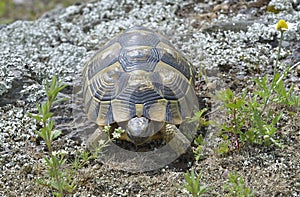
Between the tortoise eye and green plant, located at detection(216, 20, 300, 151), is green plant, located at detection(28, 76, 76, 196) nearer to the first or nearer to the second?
the tortoise eye

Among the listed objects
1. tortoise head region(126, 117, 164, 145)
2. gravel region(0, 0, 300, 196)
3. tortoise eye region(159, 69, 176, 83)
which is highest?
tortoise eye region(159, 69, 176, 83)

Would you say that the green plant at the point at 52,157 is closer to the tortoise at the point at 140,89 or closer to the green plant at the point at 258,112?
the tortoise at the point at 140,89

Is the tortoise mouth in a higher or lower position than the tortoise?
lower

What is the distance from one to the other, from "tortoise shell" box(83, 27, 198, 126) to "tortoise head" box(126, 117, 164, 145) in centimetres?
4

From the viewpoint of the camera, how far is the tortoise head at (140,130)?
10.3ft

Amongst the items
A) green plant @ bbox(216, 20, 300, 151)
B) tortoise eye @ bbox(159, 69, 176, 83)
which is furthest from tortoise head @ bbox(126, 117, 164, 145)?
green plant @ bbox(216, 20, 300, 151)

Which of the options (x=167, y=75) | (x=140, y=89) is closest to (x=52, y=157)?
(x=140, y=89)

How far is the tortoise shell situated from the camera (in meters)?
3.28

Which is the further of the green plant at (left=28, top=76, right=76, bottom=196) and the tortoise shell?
the tortoise shell

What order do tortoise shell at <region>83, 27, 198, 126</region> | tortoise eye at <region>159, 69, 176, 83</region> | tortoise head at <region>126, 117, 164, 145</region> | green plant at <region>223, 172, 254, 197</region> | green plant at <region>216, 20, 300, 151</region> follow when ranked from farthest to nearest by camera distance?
tortoise eye at <region>159, 69, 176, 83</region>
tortoise shell at <region>83, 27, 198, 126</region>
tortoise head at <region>126, 117, 164, 145</region>
green plant at <region>216, 20, 300, 151</region>
green plant at <region>223, 172, 254, 197</region>

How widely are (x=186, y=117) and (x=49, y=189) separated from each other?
948mm

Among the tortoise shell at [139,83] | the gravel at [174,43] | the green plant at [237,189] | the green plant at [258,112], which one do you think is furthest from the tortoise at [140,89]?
the green plant at [237,189]

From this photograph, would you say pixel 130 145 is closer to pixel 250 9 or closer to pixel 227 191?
pixel 227 191

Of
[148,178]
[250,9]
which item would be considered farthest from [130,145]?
[250,9]
